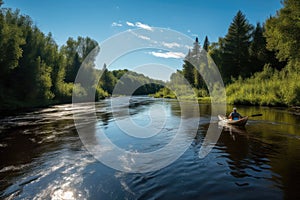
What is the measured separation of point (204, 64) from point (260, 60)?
15.9 metres

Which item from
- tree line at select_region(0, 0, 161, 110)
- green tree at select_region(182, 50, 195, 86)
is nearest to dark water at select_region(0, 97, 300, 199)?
tree line at select_region(0, 0, 161, 110)

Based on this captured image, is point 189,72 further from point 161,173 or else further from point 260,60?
point 161,173

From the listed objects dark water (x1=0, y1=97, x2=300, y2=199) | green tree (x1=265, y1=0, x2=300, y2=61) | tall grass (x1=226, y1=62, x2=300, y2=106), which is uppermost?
green tree (x1=265, y1=0, x2=300, y2=61)

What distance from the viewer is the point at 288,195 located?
6.09 meters

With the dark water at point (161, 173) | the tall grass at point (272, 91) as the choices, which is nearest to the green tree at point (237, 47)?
the tall grass at point (272, 91)

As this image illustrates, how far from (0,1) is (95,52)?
149 feet

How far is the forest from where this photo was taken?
26844mm

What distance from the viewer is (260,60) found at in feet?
188

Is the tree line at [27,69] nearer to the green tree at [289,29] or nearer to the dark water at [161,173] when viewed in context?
the dark water at [161,173]

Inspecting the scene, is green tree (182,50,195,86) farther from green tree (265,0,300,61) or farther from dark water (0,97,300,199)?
dark water (0,97,300,199)

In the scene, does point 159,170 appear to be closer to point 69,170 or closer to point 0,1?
point 69,170

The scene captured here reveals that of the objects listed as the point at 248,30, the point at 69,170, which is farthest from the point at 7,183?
the point at 248,30

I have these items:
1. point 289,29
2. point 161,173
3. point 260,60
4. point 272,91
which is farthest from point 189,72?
point 161,173

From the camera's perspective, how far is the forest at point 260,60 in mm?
26844
